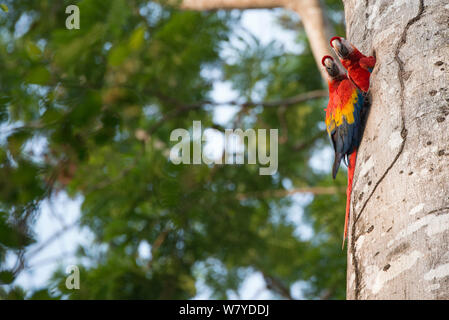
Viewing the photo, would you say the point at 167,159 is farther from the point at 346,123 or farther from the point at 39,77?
the point at 346,123

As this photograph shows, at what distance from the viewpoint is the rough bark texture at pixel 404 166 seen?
1238 millimetres

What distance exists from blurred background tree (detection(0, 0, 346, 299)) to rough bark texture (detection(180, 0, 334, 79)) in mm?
296

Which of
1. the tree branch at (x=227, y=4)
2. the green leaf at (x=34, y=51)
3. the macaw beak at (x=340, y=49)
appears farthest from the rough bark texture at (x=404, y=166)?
the tree branch at (x=227, y=4)

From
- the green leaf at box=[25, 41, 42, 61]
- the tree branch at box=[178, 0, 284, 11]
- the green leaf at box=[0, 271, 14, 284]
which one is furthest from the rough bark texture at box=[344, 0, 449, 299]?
the tree branch at box=[178, 0, 284, 11]

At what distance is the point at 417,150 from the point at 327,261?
3.31m

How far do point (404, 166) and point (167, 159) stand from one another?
304 centimetres

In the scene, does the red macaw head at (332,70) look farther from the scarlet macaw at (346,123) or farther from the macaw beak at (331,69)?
the scarlet macaw at (346,123)

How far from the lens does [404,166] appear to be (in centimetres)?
141

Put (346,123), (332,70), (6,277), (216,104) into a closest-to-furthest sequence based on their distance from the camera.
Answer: (6,277)
(346,123)
(332,70)
(216,104)

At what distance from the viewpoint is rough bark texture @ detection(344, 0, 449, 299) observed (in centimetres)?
124

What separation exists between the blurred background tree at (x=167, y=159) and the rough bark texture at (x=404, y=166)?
1348 millimetres

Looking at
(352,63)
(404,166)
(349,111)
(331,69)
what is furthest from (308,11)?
(404,166)

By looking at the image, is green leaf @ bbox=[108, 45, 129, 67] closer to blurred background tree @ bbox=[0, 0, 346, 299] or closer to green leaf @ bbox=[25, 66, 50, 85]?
blurred background tree @ bbox=[0, 0, 346, 299]
